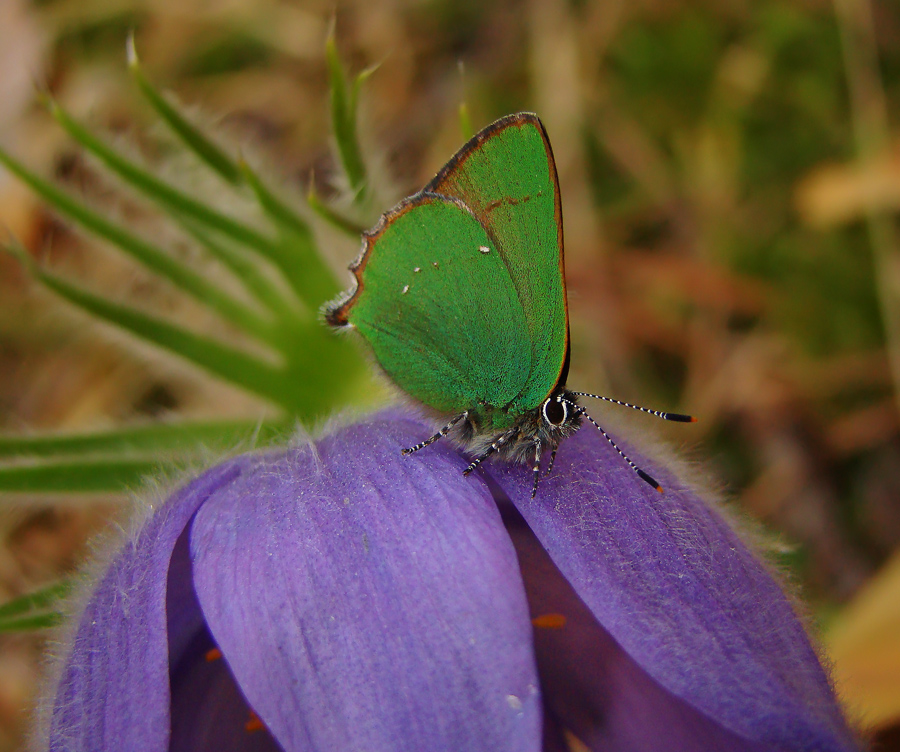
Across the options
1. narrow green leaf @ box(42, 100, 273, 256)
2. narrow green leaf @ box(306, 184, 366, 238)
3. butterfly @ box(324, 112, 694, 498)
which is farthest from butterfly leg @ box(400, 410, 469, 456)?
narrow green leaf @ box(42, 100, 273, 256)

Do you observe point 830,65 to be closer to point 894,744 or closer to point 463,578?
point 894,744

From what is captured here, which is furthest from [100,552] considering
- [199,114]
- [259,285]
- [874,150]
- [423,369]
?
[874,150]

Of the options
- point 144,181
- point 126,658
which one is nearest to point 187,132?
point 144,181

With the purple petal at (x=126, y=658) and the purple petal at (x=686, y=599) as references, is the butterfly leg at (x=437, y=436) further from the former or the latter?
the purple petal at (x=126, y=658)

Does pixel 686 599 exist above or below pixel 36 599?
below

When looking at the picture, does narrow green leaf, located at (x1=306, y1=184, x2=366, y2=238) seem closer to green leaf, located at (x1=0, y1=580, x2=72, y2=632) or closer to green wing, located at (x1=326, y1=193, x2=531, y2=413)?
green wing, located at (x1=326, y1=193, x2=531, y2=413)

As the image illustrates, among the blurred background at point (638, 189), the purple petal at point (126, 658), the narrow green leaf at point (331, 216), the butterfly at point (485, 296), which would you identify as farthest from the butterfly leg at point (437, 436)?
the blurred background at point (638, 189)

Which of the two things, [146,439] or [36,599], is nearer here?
[36,599]

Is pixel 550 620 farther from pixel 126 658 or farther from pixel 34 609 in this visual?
pixel 34 609
